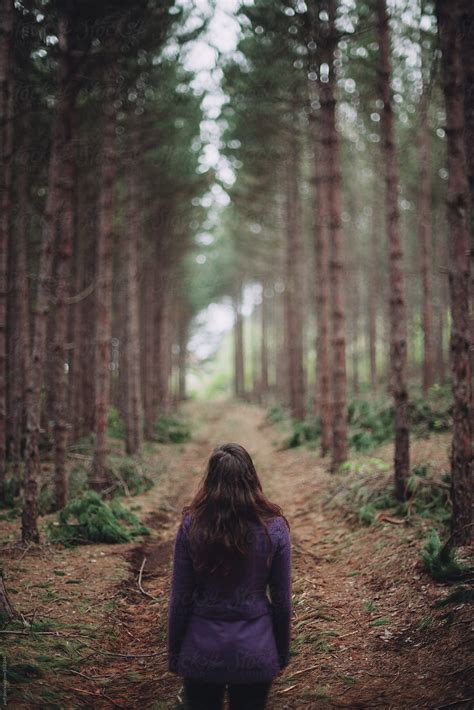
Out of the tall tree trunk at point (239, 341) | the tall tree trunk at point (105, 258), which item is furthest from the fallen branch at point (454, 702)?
the tall tree trunk at point (239, 341)

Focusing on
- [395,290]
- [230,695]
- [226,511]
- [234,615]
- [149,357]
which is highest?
[395,290]

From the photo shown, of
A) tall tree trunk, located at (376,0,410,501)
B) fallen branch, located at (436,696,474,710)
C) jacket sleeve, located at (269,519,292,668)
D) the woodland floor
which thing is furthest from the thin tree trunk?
tall tree trunk, located at (376,0,410,501)

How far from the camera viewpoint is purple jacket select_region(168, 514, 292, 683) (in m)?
2.71

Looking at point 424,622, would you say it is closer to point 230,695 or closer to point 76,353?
point 230,695

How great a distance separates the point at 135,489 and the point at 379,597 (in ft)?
21.0

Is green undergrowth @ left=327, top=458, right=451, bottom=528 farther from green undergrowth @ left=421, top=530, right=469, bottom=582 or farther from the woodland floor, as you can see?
green undergrowth @ left=421, top=530, right=469, bottom=582

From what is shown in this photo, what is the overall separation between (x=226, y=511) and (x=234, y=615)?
534 millimetres

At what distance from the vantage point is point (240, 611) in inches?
109

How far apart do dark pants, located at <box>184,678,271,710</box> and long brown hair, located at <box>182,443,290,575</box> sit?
1.97 ft

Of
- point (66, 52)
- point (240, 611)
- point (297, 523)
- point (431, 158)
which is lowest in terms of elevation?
point (297, 523)

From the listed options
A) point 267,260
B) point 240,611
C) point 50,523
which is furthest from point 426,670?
point 267,260

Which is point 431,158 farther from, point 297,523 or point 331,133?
point 297,523

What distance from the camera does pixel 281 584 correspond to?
2.88 meters

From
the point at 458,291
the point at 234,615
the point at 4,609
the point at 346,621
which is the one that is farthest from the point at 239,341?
the point at 234,615
